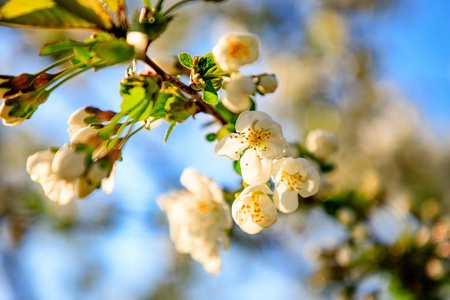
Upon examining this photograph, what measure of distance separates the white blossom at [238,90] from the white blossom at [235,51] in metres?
0.06

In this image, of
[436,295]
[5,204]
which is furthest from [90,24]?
[5,204]

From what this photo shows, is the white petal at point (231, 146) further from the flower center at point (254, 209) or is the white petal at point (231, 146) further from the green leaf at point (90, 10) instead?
the green leaf at point (90, 10)

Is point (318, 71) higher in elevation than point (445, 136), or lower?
higher

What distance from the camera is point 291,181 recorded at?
3.95 ft

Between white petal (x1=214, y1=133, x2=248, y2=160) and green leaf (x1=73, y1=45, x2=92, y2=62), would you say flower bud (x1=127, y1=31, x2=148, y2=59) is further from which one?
white petal (x1=214, y1=133, x2=248, y2=160)

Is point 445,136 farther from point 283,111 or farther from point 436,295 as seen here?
point 436,295

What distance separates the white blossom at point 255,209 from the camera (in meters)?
1.15

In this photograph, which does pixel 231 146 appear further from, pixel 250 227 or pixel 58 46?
pixel 58 46

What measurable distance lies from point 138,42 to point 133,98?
0.14m

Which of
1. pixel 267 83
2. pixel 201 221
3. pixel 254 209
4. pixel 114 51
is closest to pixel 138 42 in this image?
pixel 114 51

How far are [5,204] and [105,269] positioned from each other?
5.99 feet

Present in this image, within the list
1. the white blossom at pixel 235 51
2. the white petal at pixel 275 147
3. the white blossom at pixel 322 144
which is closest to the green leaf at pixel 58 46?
the white blossom at pixel 235 51

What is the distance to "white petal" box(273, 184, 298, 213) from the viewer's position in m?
1.19

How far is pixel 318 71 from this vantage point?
18.4ft
